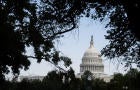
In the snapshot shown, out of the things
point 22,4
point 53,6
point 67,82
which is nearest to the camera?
point 53,6

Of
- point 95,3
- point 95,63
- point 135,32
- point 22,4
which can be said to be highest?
point 95,63

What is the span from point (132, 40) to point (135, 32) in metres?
2.46

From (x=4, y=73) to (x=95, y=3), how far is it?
12.8 m

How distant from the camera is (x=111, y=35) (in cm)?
1923

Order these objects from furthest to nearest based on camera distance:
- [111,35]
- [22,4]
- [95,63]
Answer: [95,63], [22,4], [111,35]

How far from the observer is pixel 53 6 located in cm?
1772

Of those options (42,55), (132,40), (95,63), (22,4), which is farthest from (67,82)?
(95,63)

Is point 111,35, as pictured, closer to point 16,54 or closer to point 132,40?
point 132,40

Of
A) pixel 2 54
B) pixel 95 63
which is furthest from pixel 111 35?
pixel 95 63

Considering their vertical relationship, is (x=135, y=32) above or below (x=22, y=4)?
below

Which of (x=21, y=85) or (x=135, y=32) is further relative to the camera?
(x=21, y=85)

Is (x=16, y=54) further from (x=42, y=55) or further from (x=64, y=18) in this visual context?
(x=64, y=18)

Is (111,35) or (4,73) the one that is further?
(4,73)

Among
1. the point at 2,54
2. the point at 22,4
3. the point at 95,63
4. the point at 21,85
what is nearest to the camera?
the point at 22,4
